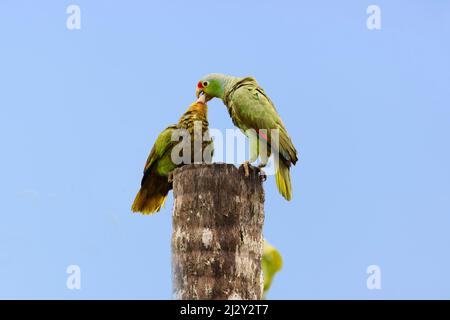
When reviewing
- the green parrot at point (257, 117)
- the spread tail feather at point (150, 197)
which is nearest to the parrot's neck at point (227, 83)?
the green parrot at point (257, 117)

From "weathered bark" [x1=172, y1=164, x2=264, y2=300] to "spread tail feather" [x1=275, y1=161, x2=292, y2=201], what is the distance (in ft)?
5.18

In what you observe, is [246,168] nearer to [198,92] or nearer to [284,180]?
[284,180]

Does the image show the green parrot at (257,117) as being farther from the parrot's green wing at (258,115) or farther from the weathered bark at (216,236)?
the weathered bark at (216,236)

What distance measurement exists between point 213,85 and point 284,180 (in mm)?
2054

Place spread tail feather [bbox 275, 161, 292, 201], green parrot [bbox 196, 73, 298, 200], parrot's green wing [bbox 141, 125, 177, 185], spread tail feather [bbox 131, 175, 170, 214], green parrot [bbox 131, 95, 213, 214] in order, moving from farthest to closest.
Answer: spread tail feather [bbox 131, 175, 170, 214] < parrot's green wing [bbox 141, 125, 177, 185] < green parrot [bbox 131, 95, 213, 214] < green parrot [bbox 196, 73, 298, 200] < spread tail feather [bbox 275, 161, 292, 201]

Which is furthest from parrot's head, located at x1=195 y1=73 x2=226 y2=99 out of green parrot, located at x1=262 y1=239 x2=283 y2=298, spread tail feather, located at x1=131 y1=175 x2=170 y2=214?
green parrot, located at x1=262 y1=239 x2=283 y2=298

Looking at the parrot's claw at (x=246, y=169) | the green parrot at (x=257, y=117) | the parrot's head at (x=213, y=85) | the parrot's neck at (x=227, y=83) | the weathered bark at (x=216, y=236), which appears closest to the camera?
the weathered bark at (x=216, y=236)

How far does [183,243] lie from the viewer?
516 centimetres

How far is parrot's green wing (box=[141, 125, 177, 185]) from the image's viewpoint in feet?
30.6

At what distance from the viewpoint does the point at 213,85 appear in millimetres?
8586

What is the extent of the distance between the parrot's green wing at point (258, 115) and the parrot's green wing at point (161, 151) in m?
1.57

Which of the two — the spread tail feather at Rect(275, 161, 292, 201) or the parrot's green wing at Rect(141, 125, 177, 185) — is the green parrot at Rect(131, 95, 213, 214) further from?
the spread tail feather at Rect(275, 161, 292, 201)

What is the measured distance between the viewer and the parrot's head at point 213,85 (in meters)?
8.48
